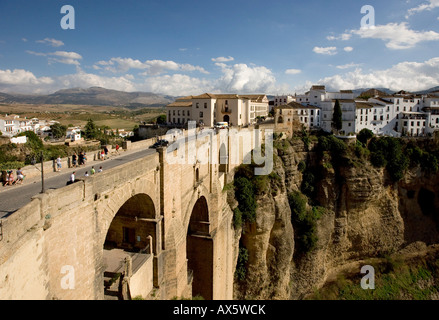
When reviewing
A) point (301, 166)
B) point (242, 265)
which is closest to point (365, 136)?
point (301, 166)

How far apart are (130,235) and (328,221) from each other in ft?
87.0

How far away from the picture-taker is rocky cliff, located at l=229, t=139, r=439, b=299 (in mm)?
27219

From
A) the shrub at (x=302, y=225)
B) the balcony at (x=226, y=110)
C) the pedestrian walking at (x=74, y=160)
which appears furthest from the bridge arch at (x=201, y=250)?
the balcony at (x=226, y=110)

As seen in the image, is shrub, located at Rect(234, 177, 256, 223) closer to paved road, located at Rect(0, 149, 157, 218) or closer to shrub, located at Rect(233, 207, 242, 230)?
shrub, located at Rect(233, 207, 242, 230)

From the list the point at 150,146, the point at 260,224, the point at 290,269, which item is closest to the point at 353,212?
the point at 290,269

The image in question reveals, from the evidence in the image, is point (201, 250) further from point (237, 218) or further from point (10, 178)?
point (10, 178)

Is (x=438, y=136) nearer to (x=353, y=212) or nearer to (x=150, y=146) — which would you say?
(x=353, y=212)

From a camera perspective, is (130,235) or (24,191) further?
(130,235)

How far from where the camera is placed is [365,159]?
124 feet

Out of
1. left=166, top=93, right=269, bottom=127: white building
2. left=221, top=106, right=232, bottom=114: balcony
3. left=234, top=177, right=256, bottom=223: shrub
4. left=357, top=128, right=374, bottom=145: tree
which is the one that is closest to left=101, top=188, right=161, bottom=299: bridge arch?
left=234, top=177, right=256, bottom=223: shrub

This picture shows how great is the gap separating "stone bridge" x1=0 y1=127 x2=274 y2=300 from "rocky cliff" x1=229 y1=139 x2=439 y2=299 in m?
3.33

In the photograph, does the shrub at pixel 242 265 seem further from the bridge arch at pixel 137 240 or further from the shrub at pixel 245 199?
the bridge arch at pixel 137 240

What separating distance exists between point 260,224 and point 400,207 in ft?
76.4

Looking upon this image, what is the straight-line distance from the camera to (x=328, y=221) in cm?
3475
